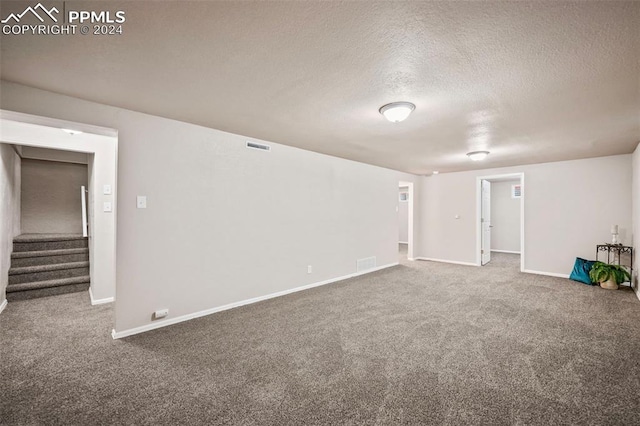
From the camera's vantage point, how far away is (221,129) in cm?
352

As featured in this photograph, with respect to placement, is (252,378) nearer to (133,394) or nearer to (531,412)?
(133,394)

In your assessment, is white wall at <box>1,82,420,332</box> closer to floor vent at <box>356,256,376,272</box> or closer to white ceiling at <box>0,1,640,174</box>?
white ceiling at <box>0,1,640,174</box>

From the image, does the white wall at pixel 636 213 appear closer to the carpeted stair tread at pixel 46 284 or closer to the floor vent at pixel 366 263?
the floor vent at pixel 366 263

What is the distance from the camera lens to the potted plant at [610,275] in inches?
177

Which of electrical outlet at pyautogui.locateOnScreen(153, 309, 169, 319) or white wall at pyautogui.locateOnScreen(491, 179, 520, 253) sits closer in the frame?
electrical outlet at pyautogui.locateOnScreen(153, 309, 169, 319)

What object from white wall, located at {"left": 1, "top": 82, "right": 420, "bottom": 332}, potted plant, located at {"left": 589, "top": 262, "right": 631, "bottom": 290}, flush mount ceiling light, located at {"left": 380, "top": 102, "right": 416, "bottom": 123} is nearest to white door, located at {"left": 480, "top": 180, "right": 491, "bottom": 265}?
potted plant, located at {"left": 589, "top": 262, "right": 631, "bottom": 290}

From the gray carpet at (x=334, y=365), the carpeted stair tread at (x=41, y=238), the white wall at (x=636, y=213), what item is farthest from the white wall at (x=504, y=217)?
the carpeted stair tread at (x=41, y=238)

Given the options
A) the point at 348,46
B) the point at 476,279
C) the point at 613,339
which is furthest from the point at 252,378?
the point at 476,279

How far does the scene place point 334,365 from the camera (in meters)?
2.32

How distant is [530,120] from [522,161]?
292 centimetres

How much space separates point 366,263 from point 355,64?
4401mm

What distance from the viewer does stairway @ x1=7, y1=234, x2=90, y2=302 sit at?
405cm

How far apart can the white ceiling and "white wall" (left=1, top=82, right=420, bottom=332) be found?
267 millimetres

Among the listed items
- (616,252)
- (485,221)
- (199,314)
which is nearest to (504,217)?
(485,221)
